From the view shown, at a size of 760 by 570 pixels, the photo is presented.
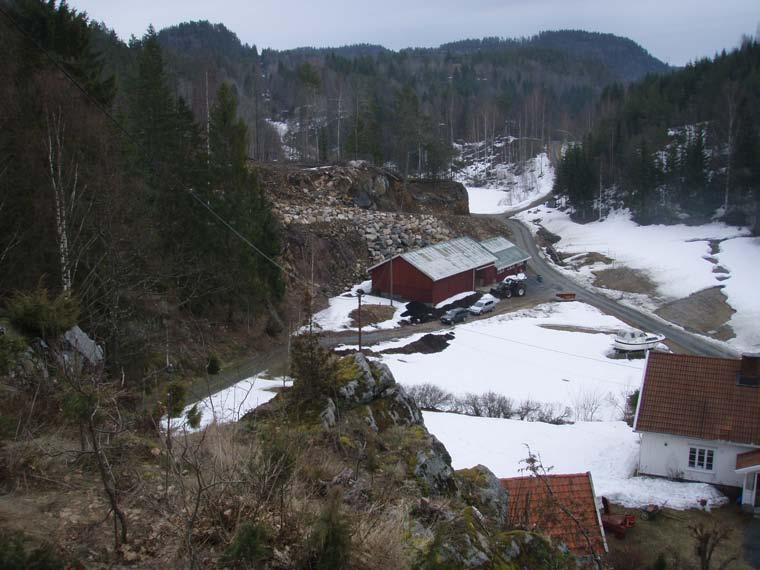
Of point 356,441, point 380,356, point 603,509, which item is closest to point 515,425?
point 603,509

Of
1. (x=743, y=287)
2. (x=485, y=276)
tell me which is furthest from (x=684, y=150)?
(x=485, y=276)

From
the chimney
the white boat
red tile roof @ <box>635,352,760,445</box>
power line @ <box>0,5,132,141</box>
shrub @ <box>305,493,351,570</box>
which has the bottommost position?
the white boat

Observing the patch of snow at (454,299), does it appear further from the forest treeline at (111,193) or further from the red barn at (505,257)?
the forest treeline at (111,193)

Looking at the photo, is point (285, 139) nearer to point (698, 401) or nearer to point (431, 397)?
point (431, 397)

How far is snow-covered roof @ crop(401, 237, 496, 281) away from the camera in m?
36.8

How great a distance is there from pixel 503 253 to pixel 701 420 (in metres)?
28.2

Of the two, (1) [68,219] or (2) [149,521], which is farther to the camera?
(1) [68,219]

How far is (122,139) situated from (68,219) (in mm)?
5922

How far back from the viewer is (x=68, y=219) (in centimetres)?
1425

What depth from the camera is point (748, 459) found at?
1612 cm

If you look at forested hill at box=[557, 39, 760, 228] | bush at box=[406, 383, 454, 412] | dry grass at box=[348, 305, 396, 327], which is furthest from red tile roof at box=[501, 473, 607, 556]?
forested hill at box=[557, 39, 760, 228]

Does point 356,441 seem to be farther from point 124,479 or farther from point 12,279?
point 12,279

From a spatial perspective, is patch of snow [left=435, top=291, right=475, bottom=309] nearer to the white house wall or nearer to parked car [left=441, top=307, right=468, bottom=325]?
parked car [left=441, top=307, right=468, bottom=325]

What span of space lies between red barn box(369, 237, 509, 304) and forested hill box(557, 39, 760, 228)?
90.5ft
